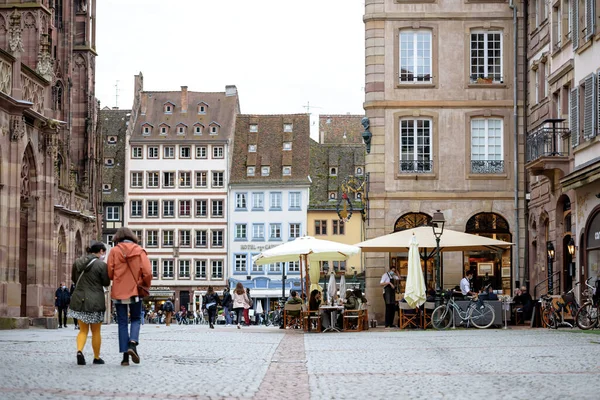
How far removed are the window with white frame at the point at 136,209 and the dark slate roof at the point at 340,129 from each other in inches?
646

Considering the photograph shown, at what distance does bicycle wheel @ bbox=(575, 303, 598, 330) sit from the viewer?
26.0 metres

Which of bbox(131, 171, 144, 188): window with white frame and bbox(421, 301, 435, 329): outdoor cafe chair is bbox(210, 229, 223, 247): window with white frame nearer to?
bbox(131, 171, 144, 188): window with white frame

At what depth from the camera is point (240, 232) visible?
9519 cm

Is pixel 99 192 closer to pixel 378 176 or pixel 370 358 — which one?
pixel 378 176

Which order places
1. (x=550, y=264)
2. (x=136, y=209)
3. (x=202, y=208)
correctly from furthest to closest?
(x=136, y=209) → (x=202, y=208) → (x=550, y=264)

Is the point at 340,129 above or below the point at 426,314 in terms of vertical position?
above

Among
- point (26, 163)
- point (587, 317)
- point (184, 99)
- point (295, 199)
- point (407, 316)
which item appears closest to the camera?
point (587, 317)

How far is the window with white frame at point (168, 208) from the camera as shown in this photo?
96812mm

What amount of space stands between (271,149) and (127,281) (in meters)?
83.2

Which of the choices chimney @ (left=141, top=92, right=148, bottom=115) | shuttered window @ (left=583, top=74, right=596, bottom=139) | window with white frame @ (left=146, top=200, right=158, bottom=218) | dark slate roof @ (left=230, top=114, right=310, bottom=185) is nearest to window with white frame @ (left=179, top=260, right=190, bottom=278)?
window with white frame @ (left=146, top=200, right=158, bottom=218)

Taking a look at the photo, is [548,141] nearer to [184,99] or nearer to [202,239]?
[202,239]

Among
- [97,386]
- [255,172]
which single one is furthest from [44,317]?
[255,172]

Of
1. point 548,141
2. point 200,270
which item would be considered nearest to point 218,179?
point 200,270

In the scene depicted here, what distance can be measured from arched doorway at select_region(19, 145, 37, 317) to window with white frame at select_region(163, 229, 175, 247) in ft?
202
